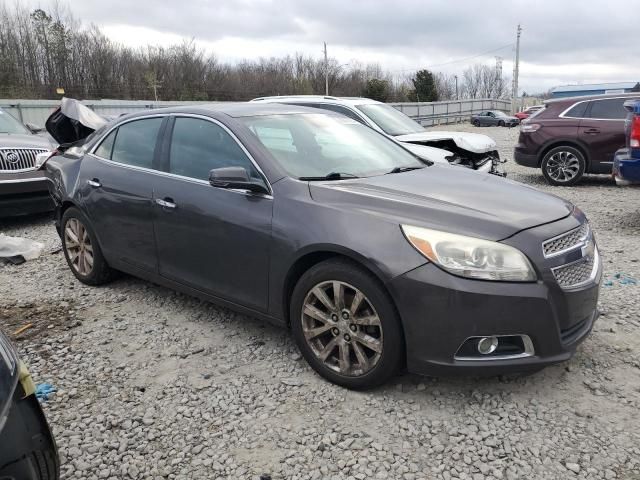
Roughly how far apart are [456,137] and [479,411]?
5.88 meters

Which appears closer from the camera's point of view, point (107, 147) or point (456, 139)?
point (107, 147)

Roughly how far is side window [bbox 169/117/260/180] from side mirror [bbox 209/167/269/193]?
0.12 metres

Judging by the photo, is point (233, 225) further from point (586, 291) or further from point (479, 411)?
point (586, 291)

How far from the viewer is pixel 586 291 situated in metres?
2.82

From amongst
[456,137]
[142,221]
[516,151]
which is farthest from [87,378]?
[516,151]

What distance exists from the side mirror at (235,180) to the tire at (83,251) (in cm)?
189

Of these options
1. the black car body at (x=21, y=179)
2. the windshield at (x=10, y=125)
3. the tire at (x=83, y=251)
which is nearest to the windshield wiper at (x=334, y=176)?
the tire at (x=83, y=251)

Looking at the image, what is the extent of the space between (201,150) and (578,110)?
8353 mm

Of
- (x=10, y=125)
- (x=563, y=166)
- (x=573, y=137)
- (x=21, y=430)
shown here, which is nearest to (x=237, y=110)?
(x=21, y=430)

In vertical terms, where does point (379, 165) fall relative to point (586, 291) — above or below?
above

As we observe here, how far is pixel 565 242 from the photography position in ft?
9.30

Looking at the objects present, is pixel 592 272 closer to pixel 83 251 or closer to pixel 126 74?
pixel 83 251

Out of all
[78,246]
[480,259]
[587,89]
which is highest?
[587,89]

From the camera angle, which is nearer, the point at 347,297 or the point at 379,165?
the point at 347,297
